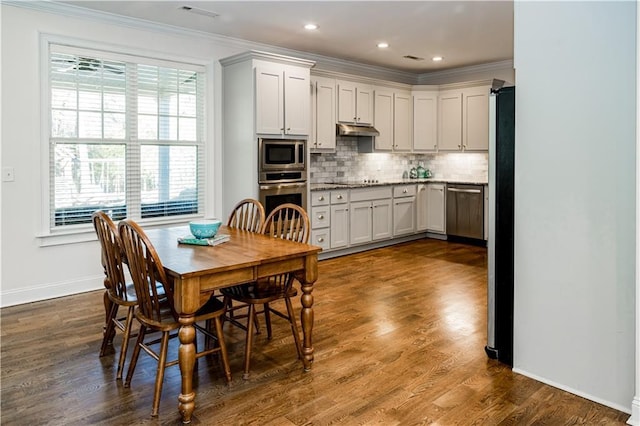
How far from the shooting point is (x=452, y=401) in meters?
2.58

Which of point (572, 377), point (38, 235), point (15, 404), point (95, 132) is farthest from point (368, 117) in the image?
point (15, 404)

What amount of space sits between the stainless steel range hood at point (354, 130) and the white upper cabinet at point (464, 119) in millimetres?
1177

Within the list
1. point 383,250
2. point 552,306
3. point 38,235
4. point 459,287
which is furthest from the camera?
point 383,250

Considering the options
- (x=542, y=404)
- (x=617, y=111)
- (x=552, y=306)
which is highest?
(x=617, y=111)

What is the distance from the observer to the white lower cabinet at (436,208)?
7.43 m

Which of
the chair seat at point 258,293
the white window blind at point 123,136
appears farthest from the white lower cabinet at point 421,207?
the chair seat at point 258,293

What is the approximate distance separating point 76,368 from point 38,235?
1943mm

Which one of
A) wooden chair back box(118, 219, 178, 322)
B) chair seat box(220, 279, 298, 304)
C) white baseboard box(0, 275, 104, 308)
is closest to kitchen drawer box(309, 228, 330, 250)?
white baseboard box(0, 275, 104, 308)

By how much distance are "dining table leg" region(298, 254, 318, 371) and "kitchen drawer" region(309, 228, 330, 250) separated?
2.98 metres

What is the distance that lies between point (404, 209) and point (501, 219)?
4291 mm

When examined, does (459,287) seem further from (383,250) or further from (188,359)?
(188,359)

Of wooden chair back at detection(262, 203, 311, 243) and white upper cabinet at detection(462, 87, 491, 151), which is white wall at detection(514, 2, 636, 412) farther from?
white upper cabinet at detection(462, 87, 491, 151)

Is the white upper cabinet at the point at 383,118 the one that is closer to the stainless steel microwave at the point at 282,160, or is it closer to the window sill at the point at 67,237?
the stainless steel microwave at the point at 282,160

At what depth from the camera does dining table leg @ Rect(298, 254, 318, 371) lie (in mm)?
2896
